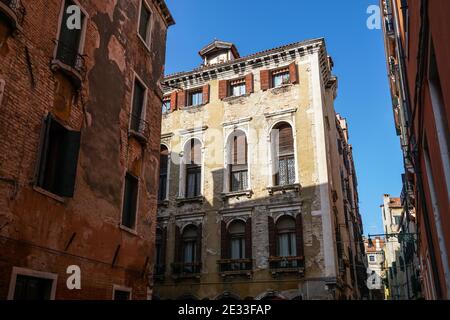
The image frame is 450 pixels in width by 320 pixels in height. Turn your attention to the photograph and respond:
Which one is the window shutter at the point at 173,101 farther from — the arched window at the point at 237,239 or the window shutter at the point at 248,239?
the window shutter at the point at 248,239

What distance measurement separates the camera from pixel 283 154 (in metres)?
20.1

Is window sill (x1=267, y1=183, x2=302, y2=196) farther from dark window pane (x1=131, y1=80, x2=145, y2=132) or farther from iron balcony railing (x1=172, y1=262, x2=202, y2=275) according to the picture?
dark window pane (x1=131, y1=80, x2=145, y2=132)

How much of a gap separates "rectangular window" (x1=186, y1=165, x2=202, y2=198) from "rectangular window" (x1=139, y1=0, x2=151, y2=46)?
9271mm

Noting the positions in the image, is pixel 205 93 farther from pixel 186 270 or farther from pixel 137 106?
pixel 137 106

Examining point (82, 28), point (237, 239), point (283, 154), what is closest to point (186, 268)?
point (237, 239)

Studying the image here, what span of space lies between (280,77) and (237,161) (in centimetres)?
495

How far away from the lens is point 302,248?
17922 millimetres

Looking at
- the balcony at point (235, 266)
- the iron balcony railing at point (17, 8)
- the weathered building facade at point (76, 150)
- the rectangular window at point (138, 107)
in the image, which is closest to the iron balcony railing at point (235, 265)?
the balcony at point (235, 266)

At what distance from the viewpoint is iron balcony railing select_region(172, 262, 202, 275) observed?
19536 mm

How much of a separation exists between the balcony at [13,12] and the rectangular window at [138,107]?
4.52 m

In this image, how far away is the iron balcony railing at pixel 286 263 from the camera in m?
17.7
